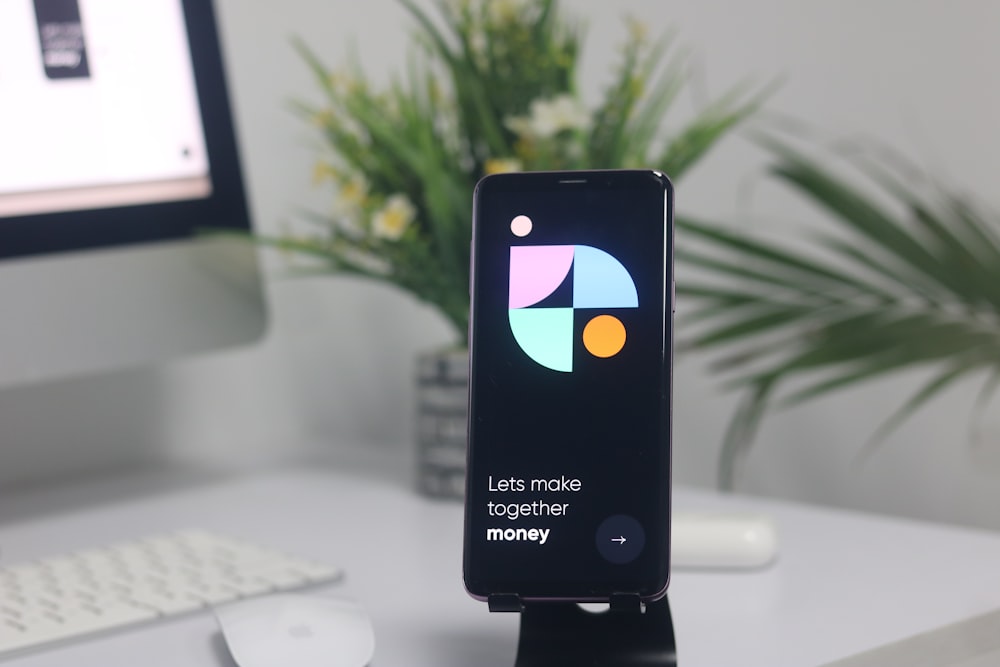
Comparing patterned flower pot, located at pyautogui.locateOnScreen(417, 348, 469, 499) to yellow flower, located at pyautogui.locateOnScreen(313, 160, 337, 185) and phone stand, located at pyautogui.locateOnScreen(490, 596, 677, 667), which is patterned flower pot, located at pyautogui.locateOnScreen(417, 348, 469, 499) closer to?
yellow flower, located at pyautogui.locateOnScreen(313, 160, 337, 185)

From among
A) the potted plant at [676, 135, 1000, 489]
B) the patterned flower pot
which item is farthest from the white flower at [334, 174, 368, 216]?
the potted plant at [676, 135, 1000, 489]

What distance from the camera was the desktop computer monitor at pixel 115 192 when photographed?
700mm

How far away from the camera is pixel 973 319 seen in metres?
0.78

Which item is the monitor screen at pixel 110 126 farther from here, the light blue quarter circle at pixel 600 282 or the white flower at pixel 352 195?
A: the light blue quarter circle at pixel 600 282

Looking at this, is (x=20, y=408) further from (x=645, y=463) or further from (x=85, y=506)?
(x=645, y=463)

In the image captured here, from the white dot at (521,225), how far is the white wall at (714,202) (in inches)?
20.1

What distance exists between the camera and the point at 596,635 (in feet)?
1.47

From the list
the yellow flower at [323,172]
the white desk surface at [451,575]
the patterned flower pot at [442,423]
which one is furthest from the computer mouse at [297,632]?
the yellow flower at [323,172]

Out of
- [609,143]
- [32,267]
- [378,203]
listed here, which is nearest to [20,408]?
[32,267]

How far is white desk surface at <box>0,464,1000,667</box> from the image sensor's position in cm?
47

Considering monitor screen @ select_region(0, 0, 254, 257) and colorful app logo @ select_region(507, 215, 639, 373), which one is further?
monitor screen @ select_region(0, 0, 254, 257)

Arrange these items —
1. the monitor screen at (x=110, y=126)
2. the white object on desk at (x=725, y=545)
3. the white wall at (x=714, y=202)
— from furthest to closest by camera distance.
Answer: the white wall at (x=714, y=202), the monitor screen at (x=110, y=126), the white object on desk at (x=725, y=545)

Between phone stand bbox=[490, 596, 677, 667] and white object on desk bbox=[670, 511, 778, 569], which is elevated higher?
phone stand bbox=[490, 596, 677, 667]

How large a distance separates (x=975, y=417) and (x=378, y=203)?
0.47m
